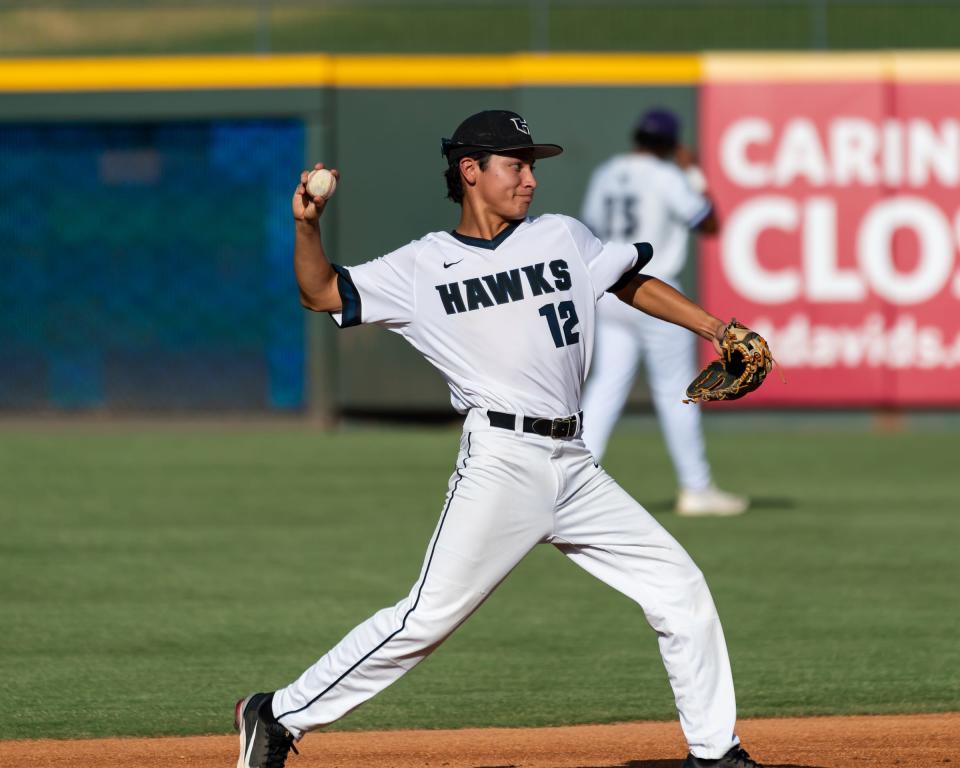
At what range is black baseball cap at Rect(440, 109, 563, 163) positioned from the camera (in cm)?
492

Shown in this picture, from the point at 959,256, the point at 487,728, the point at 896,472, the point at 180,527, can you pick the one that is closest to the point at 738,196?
the point at 959,256

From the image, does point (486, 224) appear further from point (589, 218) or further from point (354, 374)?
point (354, 374)

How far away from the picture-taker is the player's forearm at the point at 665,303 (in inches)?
201

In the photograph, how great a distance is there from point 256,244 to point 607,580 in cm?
1059

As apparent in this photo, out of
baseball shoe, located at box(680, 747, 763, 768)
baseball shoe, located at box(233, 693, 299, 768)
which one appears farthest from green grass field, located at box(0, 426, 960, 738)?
baseball shoe, located at box(680, 747, 763, 768)

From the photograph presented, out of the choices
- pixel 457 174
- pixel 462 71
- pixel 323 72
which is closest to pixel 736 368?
pixel 457 174

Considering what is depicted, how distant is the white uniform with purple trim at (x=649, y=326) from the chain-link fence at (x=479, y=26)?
6630 millimetres

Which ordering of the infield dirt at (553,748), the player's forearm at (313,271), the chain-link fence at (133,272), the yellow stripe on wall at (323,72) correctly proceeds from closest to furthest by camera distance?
1. the player's forearm at (313,271)
2. the infield dirt at (553,748)
3. the yellow stripe on wall at (323,72)
4. the chain-link fence at (133,272)

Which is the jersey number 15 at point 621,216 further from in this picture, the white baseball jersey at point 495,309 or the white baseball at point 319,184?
the white baseball at point 319,184

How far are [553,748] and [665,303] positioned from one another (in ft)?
4.96

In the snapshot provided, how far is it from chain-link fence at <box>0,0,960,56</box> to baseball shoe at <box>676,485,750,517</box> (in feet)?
24.3

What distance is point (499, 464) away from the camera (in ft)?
15.9

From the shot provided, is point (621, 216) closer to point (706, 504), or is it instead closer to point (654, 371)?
point (654, 371)

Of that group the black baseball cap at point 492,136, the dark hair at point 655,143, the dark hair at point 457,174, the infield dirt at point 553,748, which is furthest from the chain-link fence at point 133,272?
the black baseball cap at point 492,136
